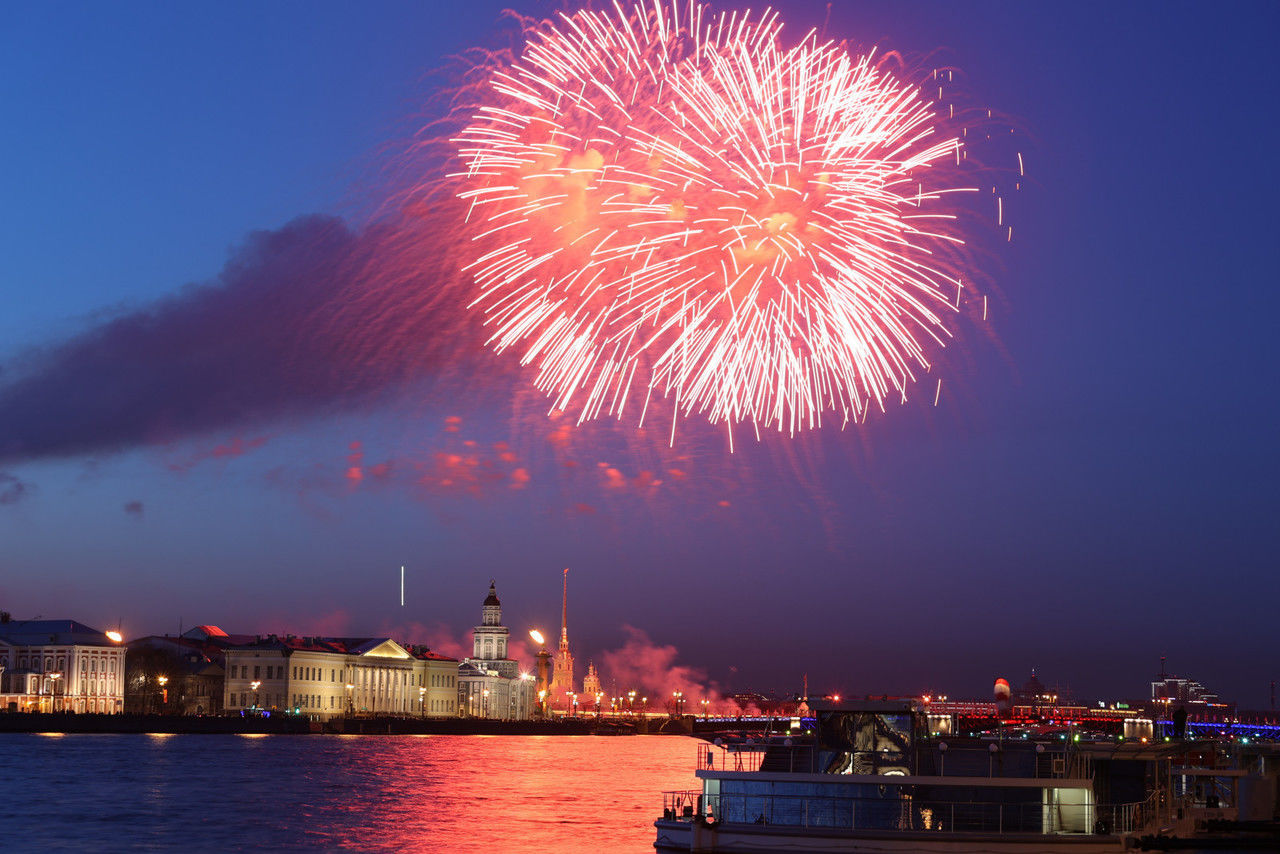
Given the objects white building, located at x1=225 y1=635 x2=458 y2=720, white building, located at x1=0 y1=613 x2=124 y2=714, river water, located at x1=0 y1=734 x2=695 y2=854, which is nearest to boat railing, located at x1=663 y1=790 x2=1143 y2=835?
river water, located at x1=0 y1=734 x2=695 y2=854

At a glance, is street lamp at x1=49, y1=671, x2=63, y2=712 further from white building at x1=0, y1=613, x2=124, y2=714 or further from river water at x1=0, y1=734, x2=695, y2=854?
river water at x1=0, y1=734, x2=695, y2=854

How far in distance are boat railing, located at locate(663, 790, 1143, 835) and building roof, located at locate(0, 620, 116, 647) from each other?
13452cm

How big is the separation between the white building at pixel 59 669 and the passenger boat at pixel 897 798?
130m

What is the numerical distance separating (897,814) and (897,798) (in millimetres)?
421

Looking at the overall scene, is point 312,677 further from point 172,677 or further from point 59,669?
point 59,669

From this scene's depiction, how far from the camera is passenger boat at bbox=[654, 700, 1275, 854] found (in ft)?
126

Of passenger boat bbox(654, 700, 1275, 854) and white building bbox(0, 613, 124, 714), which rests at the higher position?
passenger boat bbox(654, 700, 1275, 854)

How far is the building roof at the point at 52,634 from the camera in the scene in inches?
6280

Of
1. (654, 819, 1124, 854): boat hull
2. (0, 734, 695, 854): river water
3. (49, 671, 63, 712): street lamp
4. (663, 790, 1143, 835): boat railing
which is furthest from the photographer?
(49, 671, 63, 712): street lamp

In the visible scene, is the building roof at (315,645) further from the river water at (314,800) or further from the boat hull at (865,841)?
the boat hull at (865,841)

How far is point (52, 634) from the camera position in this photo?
16000 centimetres

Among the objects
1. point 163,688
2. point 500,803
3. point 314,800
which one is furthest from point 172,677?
point 500,803

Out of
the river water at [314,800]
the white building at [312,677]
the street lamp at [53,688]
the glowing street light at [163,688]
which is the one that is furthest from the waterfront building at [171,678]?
the river water at [314,800]

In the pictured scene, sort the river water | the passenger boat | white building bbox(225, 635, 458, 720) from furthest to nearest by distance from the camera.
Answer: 1. white building bbox(225, 635, 458, 720)
2. the river water
3. the passenger boat
